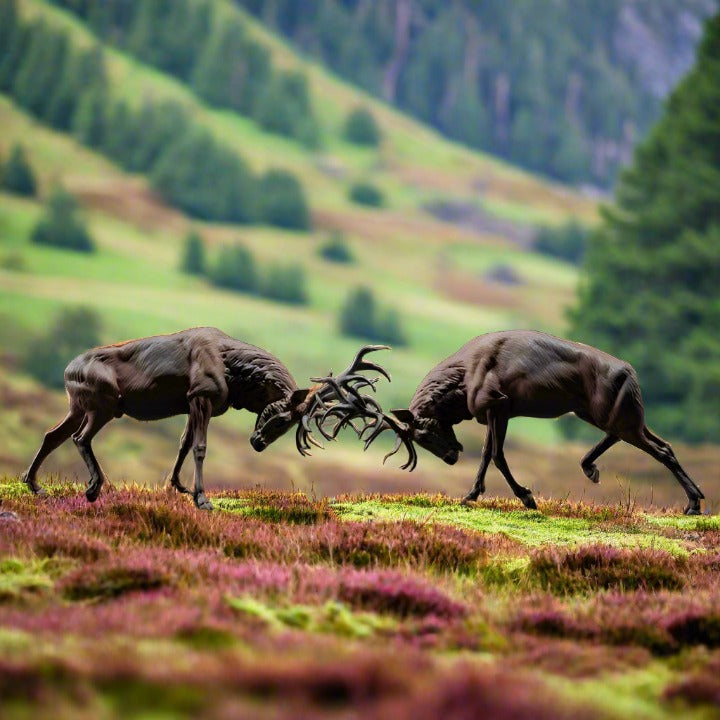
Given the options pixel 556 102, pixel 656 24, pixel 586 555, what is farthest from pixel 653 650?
pixel 656 24

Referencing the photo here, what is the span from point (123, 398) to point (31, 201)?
306ft

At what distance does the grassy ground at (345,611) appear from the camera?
6.60 meters

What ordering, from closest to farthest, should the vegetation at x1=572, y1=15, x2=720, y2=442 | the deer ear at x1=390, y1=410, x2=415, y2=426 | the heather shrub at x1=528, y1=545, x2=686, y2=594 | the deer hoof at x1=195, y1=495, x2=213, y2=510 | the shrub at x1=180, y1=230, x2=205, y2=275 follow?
the heather shrub at x1=528, y1=545, x2=686, y2=594 → the deer hoof at x1=195, y1=495, x2=213, y2=510 → the deer ear at x1=390, y1=410, x2=415, y2=426 → the vegetation at x1=572, y1=15, x2=720, y2=442 → the shrub at x1=180, y1=230, x2=205, y2=275

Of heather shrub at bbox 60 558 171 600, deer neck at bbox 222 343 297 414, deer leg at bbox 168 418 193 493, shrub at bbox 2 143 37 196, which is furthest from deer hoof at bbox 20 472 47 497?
shrub at bbox 2 143 37 196

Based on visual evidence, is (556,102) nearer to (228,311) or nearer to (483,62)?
(483,62)

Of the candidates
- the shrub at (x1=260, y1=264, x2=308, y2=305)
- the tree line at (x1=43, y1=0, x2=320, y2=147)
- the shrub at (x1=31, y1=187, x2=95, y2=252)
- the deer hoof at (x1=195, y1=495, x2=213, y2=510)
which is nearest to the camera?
the deer hoof at (x1=195, y1=495, x2=213, y2=510)

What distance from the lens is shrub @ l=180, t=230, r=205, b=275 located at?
325 feet

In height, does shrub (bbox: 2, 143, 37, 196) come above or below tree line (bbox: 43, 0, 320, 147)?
below

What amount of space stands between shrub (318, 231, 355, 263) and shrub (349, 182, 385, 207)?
1074 cm

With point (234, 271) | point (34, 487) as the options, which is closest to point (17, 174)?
point (234, 271)

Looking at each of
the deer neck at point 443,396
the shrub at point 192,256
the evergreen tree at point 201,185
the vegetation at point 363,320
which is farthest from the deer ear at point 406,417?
the evergreen tree at point 201,185

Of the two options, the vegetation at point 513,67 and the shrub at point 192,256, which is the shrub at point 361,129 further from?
the shrub at point 192,256

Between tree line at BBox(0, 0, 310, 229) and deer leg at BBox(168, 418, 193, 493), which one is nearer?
deer leg at BBox(168, 418, 193, 493)

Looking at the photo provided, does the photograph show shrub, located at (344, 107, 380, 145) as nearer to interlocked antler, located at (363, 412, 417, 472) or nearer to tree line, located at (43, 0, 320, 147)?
tree line, located at (43, 0, 320, 147)
